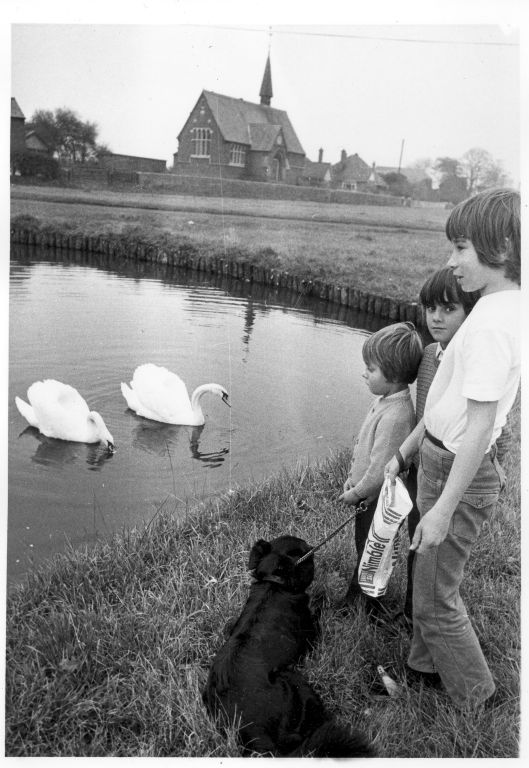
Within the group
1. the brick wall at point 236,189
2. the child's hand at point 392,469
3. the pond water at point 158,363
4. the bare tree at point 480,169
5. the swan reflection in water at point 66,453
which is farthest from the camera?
the brick wall at point 236,189

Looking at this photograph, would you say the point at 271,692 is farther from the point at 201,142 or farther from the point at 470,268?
the point at 201,142

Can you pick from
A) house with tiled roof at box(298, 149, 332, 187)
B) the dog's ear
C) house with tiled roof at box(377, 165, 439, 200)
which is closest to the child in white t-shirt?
the dog's ear

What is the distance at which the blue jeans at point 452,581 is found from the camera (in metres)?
2.21

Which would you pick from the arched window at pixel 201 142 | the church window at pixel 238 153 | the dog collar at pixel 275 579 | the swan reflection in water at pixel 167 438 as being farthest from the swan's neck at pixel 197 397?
the dog collar at pixel 275 579

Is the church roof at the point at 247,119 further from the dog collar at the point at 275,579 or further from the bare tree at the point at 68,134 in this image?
the dog collar at the point at 275,579

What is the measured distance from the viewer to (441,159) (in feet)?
20.5

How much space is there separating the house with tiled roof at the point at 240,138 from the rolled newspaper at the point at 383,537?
2.75 meters

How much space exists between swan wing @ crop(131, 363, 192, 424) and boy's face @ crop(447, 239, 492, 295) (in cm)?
457

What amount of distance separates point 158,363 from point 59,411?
1733 mm

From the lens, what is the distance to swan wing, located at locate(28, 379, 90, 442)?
19.3 feet

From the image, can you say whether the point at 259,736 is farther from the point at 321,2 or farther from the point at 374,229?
the point at 374,229

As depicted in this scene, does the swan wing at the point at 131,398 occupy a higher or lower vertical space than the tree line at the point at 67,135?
lower

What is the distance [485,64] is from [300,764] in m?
3.13

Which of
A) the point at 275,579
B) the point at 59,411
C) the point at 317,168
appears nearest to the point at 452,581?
the point at 275,579
